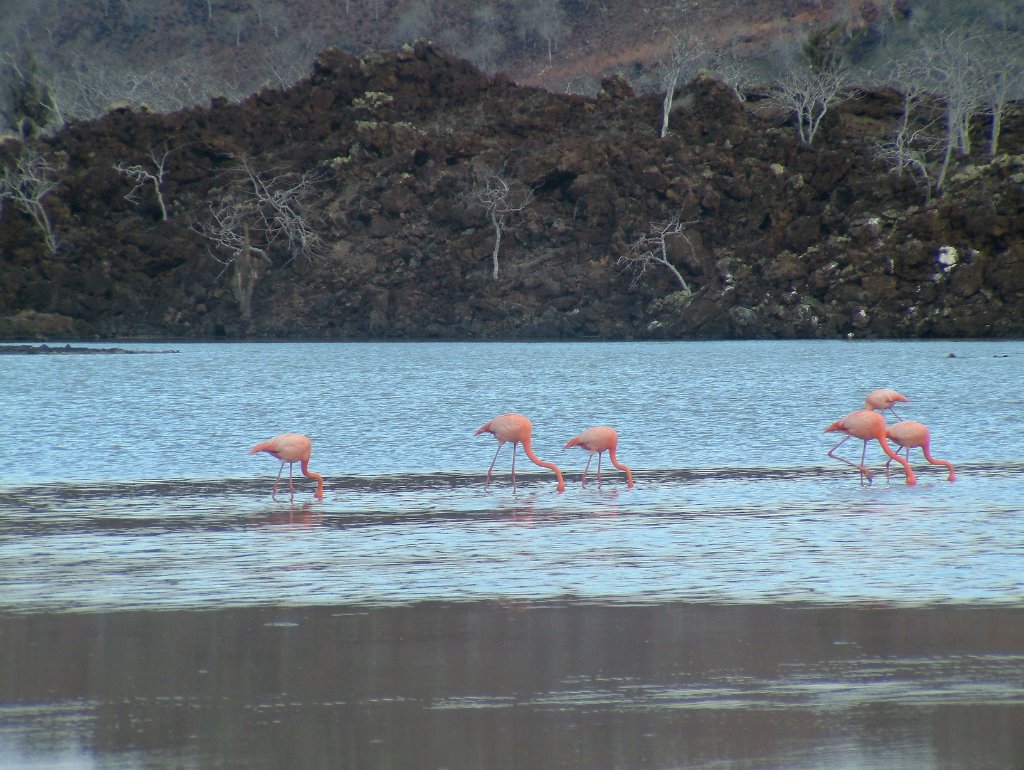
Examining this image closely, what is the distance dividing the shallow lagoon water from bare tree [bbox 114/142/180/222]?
73.4 meters

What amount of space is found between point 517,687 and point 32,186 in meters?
95.5

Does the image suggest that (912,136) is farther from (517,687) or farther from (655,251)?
(517,687)

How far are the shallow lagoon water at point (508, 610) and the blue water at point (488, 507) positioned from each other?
60 millimetres

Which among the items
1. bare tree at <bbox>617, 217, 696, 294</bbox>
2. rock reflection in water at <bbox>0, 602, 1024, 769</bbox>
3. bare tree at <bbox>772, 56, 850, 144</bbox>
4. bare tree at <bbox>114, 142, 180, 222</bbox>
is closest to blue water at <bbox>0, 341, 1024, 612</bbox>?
rock reflection in water at <bbox>0, 602, 1024, 769</bbox>

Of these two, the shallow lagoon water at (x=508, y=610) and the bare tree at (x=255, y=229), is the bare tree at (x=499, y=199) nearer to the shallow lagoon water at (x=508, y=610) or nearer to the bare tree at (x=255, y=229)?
the bare tree at (x=255, y=229)

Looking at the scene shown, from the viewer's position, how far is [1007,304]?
76188 mm

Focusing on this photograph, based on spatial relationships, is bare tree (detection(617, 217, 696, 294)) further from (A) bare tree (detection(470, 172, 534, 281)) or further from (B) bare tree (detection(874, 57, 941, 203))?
(B) bare tree (detection(874, 57, 941, 203))

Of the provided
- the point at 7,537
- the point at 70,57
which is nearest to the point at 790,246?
the point at 7,537

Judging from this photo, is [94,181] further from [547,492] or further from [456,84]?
[547,492]

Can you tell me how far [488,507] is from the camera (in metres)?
14.9

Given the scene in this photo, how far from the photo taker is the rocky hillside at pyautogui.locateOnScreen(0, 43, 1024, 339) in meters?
79.8

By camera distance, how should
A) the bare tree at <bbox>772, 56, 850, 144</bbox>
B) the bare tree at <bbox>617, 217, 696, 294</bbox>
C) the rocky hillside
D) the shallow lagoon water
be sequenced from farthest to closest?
the bare tree at <bbox>772, 56, 850, 144</bbox>
the bare tree at <bbox>617, 217, 696, 294</bbox>
the rocky hillside
the shallow lagoon water

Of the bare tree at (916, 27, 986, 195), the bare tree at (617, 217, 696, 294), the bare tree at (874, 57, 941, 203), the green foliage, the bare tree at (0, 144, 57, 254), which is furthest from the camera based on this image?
the green foliage

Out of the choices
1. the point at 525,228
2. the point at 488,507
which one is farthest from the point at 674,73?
the point at 488,507
